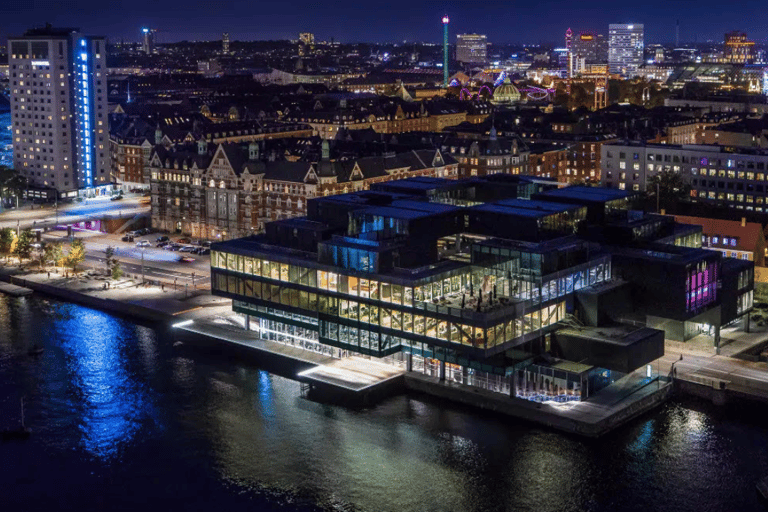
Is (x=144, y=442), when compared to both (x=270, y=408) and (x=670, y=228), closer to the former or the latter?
(x=270, y=408)

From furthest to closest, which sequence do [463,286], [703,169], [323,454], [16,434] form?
[703,169]
[463,286]
[16,434]
[323,454]

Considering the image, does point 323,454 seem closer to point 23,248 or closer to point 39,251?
point 23,248

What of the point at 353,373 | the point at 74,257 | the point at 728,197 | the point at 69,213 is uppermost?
the point at 728,197

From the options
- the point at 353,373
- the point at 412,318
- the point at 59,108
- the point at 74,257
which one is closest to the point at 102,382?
the point at 353,373

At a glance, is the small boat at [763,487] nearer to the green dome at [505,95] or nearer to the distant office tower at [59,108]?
the distant office tower at [59,108]

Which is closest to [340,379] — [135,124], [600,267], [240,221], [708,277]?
[600,267]

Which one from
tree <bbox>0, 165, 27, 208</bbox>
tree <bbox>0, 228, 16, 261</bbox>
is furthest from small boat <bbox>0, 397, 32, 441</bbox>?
tree <bbox>0, 165, 27, 208</bbox>

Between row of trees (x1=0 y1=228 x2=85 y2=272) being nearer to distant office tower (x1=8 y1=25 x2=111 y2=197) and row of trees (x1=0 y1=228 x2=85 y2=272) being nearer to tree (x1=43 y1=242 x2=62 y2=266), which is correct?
tree (x1=43 y1=242 x2=62 y2=266)

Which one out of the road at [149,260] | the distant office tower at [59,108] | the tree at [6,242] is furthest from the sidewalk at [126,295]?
the distant office tower at [59,108]
